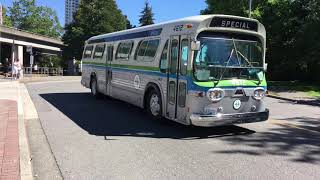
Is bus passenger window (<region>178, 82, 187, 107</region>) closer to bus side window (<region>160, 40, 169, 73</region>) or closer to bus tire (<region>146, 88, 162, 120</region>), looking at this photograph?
bus side window (<region>160, 40, 169, 73</region>)

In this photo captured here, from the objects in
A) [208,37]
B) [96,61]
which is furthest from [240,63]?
[96,61]

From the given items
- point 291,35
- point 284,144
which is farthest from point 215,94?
point 291,35

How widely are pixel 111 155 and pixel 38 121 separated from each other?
191 inches

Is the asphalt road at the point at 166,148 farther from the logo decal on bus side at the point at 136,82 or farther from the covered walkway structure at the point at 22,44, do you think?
the covered walkway structure at the point at 22,44

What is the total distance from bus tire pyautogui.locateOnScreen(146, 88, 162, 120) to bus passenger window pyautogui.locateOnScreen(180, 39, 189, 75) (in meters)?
1.48

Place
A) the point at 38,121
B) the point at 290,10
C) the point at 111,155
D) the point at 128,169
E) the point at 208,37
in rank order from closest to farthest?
the point at 128,169 < the point at 111,155 < the point at 208,37 < the point at 38,121 < the point at 290,10

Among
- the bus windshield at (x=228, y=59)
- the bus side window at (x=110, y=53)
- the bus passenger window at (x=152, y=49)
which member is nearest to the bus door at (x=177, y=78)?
the bus windshield at (x=228, y=59)

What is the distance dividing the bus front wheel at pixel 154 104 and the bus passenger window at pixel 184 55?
1.50 meters

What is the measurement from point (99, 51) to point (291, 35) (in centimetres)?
2089

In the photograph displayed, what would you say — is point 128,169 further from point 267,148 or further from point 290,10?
point 290,10

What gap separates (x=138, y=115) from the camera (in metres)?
14.2

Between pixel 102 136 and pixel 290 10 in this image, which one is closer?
pixel 102 136

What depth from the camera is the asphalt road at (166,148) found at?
25.3 feet

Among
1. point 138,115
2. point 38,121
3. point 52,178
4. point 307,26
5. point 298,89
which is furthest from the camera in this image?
point 307,26
